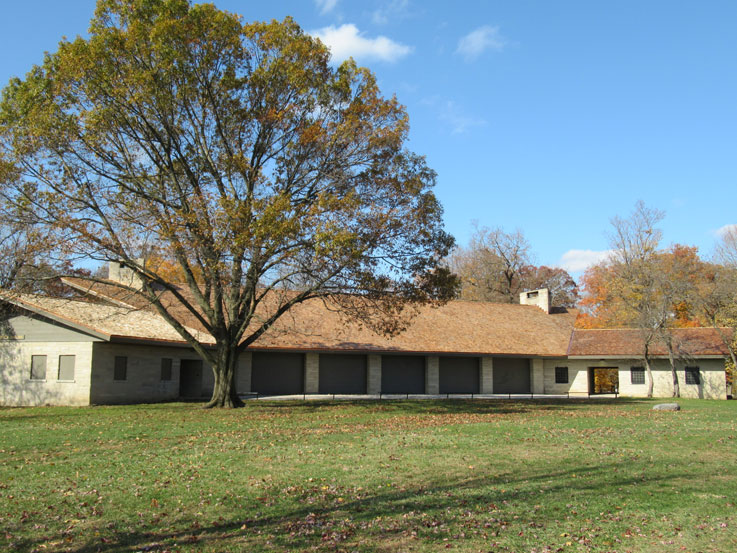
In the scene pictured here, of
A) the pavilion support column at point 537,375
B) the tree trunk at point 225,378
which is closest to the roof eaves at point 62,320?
the tree trunk at point 225,378

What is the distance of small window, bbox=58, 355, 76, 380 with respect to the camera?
80.7 feet

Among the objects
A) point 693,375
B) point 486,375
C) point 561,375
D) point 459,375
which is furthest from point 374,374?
point 693,375

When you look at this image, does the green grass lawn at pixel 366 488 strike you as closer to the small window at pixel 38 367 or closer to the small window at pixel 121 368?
the small window at pixel 121 368

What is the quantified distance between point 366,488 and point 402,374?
27.7 metres

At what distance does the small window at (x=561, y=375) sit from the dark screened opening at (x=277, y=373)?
1722 centimetres

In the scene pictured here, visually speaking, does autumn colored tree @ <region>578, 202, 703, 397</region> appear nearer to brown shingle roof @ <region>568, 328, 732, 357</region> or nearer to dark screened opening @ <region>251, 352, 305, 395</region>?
brown shingle roof @ <region>568, 328, 732, 357</region>

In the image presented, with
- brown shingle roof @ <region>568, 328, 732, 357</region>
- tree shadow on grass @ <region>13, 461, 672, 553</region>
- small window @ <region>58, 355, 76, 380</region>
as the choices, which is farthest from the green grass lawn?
brown shingle roof @ <region>568, 328, 732, 357</region>

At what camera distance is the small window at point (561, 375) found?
133ft

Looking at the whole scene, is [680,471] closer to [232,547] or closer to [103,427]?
[232,547]

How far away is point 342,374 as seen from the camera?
35000 mm

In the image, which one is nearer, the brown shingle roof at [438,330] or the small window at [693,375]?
the brown shingle roof at [438,330]

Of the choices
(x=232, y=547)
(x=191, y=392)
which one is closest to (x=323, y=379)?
(x=191, y=392)

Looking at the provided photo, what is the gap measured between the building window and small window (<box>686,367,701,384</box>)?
8.14ft

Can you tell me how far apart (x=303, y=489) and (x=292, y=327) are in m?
24.3
